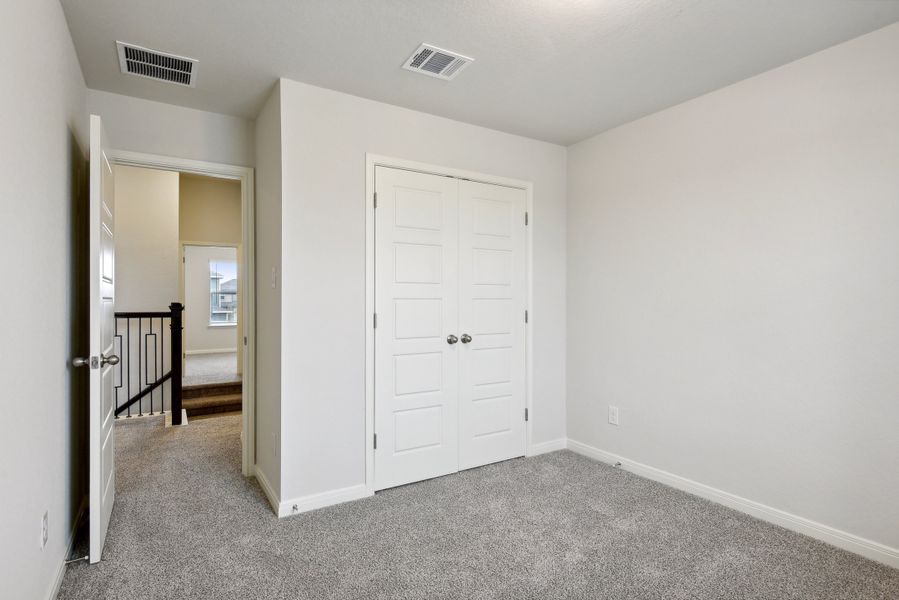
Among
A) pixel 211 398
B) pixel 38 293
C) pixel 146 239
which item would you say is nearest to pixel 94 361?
pixel 38 293

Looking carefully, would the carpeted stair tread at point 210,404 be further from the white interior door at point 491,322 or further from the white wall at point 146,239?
the white interior door at point 491,322

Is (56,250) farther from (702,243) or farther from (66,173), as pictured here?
(702,243)

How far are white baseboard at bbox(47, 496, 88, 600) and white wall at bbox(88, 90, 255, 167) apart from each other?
2137mm

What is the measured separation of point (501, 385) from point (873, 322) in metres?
2.19

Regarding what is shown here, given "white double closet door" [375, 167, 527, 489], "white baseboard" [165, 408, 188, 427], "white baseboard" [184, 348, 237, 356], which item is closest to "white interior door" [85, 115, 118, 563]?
"white double closet door" [375, 167, 527, 489]

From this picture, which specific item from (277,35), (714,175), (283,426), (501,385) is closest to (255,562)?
(283,426)

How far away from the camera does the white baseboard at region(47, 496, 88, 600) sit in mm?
1874

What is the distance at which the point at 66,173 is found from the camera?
2174 mm

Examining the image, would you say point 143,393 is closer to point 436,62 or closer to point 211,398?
point 211,398

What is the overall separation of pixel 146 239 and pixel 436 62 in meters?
4.48

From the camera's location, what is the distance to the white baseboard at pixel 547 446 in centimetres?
369

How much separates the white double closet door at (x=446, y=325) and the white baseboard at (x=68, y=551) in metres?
1.55

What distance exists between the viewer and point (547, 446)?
148 inches

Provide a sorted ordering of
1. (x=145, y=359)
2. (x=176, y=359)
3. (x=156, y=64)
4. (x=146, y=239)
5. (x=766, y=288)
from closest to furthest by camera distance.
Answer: (x=156, y=64), (x=766, y=288), (x=176, y=359), (x=145, y=359), (x=146, y=239)
